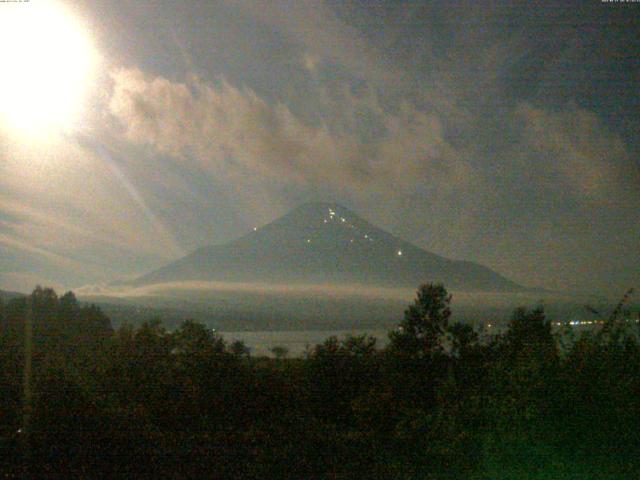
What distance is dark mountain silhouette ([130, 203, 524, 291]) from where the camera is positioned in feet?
210

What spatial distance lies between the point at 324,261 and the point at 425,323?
66.8 m

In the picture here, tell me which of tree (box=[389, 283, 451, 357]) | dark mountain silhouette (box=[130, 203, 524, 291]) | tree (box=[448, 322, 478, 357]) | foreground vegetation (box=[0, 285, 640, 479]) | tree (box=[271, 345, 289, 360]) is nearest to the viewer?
foreground vegetation (box=[0, 285, 640, 479])

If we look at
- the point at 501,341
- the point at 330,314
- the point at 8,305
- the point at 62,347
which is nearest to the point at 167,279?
the point at 330,314

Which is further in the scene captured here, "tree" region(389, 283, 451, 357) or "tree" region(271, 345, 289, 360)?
"tree" region(271, 345, 289, 360)

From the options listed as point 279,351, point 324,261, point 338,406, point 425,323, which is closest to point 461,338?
point 425,323

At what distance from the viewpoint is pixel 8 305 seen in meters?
23.7

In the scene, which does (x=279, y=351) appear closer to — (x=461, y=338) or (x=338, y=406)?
(x=338, y=406)

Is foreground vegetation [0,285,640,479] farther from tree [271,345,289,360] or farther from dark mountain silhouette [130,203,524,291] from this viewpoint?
dark mountain silhouette [130,203,524,291]

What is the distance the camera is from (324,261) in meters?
82.1

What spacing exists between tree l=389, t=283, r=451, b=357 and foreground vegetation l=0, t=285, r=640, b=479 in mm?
36

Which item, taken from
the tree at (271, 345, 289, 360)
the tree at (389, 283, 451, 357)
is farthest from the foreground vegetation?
the tree at (271, 345, 289, 360)

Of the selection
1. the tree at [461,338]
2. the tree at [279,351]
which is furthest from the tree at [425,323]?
the tree at [279,351]

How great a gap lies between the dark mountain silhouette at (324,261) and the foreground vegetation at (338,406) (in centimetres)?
3860

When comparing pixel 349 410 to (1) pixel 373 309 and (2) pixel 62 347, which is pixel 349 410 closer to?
(2) pixel 62 347
